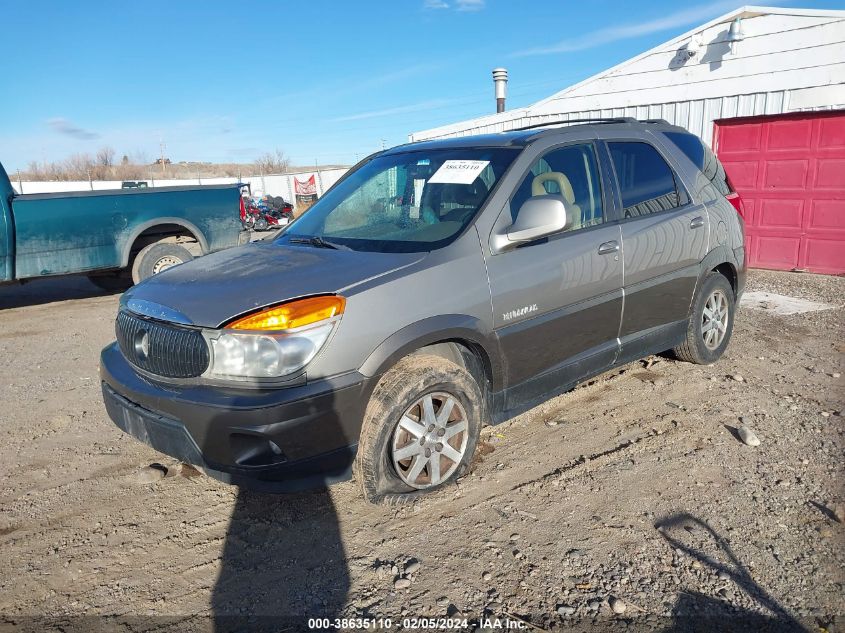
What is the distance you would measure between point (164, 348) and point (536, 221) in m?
1.96

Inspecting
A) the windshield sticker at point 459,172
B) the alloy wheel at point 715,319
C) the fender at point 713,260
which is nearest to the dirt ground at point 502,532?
the alloy wheel at point 715,319

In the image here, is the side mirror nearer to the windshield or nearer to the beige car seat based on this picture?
the windshield

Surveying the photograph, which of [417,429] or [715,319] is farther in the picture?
[715,319]

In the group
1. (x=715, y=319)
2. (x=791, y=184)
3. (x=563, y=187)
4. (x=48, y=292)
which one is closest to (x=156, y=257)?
(x=48, y=292)

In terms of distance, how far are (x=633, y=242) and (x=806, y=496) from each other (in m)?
1.74

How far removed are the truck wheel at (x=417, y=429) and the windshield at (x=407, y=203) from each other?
27.1 inches

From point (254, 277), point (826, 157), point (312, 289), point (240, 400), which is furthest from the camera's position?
point (826, 157)

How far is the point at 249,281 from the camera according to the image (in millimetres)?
3023

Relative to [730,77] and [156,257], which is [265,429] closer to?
[156,257]

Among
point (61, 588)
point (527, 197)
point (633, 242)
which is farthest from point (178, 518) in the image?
point (633, 242)

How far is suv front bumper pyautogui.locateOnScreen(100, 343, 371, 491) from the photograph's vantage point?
8.57 ft

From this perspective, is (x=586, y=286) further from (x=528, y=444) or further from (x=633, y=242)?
(x=528, y=444)

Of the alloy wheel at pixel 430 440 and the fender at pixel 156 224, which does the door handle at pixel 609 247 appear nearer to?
the alloy wheel at pixel 430 440

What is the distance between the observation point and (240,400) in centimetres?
263
